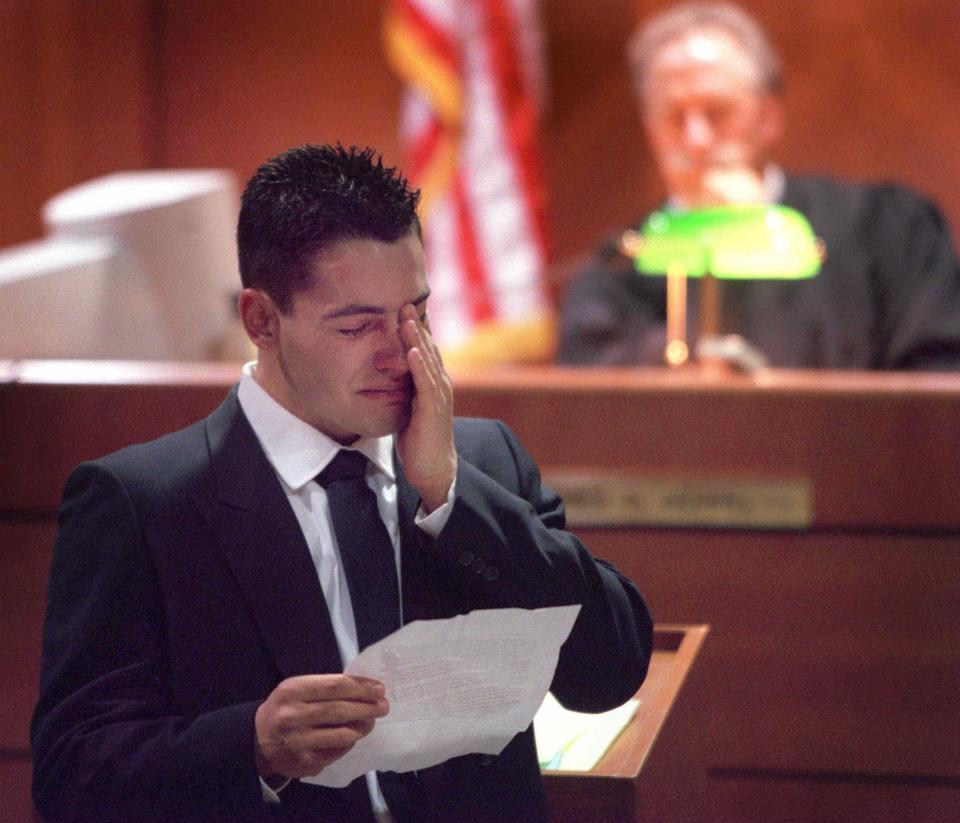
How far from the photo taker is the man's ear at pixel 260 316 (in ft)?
4.41

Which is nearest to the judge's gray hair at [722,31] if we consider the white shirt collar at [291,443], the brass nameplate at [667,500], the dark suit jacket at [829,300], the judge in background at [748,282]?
the judge in background at [748,282]

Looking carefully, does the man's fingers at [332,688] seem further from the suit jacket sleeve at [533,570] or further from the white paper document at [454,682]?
the suit jacket sleeve at [533,570]

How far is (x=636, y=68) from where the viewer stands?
3924mm

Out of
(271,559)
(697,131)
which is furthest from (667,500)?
(697,131)

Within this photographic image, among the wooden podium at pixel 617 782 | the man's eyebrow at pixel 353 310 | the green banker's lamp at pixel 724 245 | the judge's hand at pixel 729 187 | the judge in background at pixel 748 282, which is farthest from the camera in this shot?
the judge in background at pixel 748 282

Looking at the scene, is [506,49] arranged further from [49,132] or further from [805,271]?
[805,271]

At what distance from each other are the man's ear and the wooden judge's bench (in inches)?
42.5

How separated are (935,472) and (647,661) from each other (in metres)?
1.13

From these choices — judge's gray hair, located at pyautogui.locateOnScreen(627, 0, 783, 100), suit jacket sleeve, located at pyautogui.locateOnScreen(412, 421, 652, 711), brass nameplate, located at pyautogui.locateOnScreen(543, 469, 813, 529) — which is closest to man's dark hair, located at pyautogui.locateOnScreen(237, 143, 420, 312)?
suit jacket sleeve, located at pyautogui.locateOnScreen(412, 421, 652, 711)

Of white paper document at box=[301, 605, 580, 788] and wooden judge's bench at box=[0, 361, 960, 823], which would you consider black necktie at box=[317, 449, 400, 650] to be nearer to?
white paper document at box=[301, 605, 580, 788]

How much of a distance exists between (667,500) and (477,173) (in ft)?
7.70

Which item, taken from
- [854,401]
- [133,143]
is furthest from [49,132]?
[854,401]

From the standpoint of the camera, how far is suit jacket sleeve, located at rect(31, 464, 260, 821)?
129 centimetres

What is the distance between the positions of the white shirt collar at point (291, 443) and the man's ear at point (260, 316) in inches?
2.6
